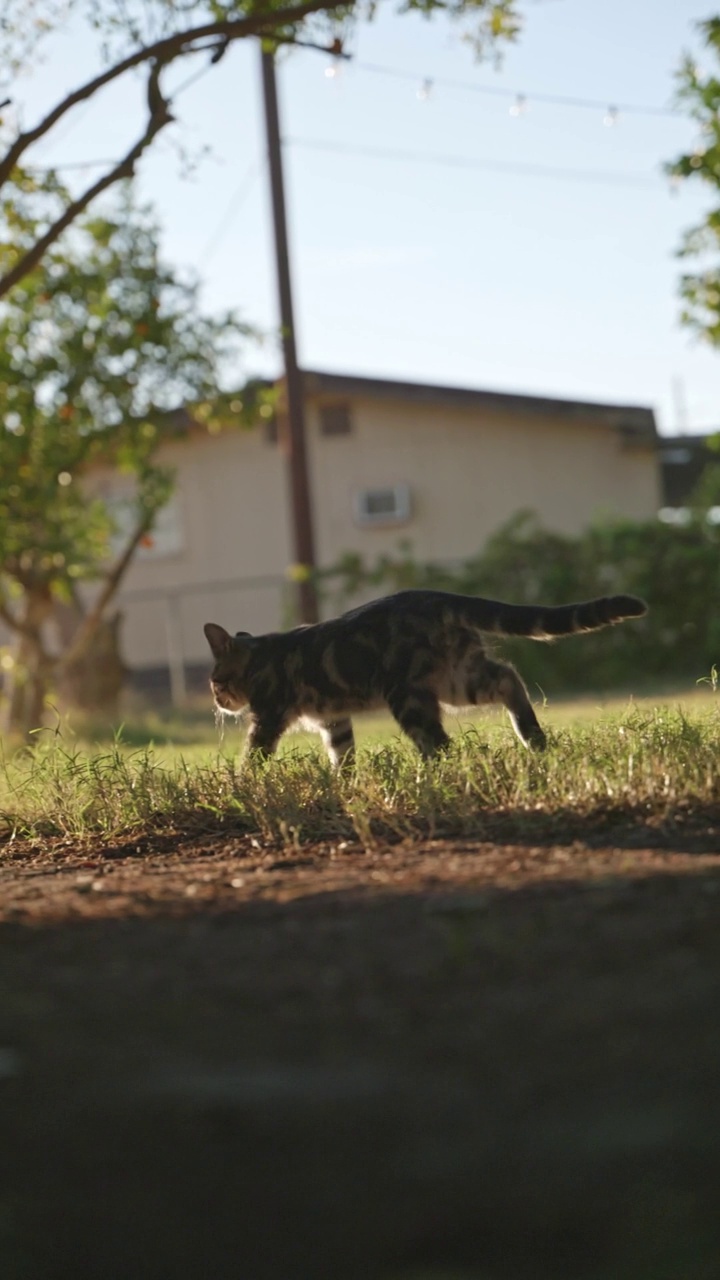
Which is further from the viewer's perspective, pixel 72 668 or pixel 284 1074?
pixel 72 668

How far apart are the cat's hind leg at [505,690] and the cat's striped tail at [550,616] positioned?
0.59ft

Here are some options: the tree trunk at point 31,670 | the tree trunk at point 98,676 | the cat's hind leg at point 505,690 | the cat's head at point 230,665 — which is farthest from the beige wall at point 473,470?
the cat's hind leg at point 505,690

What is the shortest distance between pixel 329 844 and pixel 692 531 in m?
17.5

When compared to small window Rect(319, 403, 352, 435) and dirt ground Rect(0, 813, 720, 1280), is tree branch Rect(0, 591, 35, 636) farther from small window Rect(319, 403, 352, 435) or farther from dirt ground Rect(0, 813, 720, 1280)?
dirt ground Rect(0, 813, 720, 1280)

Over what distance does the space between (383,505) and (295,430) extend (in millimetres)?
8222

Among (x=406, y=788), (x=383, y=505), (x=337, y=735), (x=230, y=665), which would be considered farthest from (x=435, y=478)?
(x=406, y=788)

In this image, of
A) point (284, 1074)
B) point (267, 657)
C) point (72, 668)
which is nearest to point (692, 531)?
point (72, 668)

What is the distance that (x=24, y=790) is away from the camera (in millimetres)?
7859

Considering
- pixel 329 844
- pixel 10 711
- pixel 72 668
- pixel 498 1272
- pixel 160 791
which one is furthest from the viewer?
pixel 72 668

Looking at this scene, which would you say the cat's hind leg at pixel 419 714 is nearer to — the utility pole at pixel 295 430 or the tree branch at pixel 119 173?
the tree branch at pixel 119 173

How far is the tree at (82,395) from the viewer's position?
16797 millimetres

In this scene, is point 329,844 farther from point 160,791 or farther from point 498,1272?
point 498,1272

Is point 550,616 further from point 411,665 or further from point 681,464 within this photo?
point 681,464

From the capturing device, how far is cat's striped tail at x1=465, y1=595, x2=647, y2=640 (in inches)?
289
